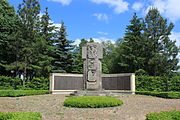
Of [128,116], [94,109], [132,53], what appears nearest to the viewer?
[128,116]

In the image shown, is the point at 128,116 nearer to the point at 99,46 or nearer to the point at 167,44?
the point at 99,46

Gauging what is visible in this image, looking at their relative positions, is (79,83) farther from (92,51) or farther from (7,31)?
(7,31)

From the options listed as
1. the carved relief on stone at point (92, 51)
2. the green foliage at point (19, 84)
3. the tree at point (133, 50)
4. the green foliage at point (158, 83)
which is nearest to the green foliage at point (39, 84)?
the green foliage at point (19, 84)

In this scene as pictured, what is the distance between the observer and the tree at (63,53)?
95.3 ft

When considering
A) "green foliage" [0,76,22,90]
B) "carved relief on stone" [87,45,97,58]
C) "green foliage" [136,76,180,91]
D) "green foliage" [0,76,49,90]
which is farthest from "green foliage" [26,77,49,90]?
"green foliage" [136,76,180,91]

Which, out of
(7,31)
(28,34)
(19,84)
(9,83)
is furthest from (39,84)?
(7,31)

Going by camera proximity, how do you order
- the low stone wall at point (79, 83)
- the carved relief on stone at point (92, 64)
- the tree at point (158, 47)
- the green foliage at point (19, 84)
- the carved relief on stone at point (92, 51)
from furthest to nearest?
the tree at point (158, 47) → the low stone wall at point (79, 83) → the green foliage at point (19, 84) → the carved relief on stone at point (92, 51) → the carved relief on stone at point (92, 64)

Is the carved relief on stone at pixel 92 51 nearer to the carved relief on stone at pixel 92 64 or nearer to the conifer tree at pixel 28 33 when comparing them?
the carved relief on stone at pixel 92 64

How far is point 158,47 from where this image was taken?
1179 inches

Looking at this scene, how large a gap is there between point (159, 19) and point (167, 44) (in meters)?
4.75

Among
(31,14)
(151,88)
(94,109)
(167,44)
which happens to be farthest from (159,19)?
(94,109)

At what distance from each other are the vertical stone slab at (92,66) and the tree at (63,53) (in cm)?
1294

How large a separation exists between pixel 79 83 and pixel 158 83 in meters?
9.98

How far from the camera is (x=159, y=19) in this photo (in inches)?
1208
